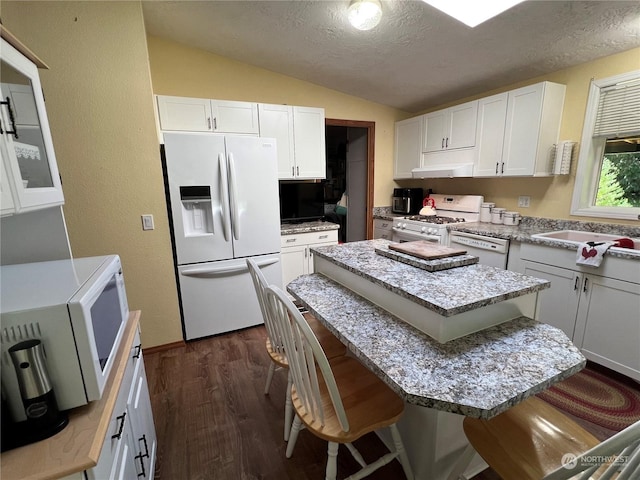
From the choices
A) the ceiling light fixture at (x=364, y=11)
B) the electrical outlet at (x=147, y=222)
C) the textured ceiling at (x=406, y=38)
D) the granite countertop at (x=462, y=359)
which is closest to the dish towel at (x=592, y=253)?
the granite countertop at (x=462, y=359)

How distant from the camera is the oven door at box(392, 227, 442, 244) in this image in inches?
119

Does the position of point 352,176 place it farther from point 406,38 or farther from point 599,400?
point 599,400

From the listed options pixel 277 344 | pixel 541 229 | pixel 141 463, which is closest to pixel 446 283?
pixel 277 344

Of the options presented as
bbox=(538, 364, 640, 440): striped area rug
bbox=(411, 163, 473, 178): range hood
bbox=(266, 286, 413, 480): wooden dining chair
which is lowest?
bbox=(538, 364, 640, 440): striped area rug

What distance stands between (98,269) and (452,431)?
1510 millimetres

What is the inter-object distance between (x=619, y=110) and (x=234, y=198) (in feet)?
10.2

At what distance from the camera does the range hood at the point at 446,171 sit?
10.0 ft

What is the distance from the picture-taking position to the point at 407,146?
3.78m

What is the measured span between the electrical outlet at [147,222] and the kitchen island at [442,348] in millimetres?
1431

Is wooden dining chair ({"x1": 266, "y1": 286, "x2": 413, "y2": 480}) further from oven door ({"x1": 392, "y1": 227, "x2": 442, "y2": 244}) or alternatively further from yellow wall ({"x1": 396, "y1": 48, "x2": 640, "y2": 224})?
yellow wall ({"x1": 396, "y1": 48, "x2": 640, "y2": 224})

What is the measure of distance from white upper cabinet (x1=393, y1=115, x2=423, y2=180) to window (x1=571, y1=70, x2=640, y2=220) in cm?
157

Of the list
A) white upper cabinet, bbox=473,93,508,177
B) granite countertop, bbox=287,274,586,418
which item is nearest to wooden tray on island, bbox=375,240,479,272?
granite countertop, bbox=287,274,586,418

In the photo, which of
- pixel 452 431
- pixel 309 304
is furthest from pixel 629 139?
pixel 309 304

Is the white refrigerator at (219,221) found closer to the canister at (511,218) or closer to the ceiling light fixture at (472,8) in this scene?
the ceiling light fixture at (472,8)
